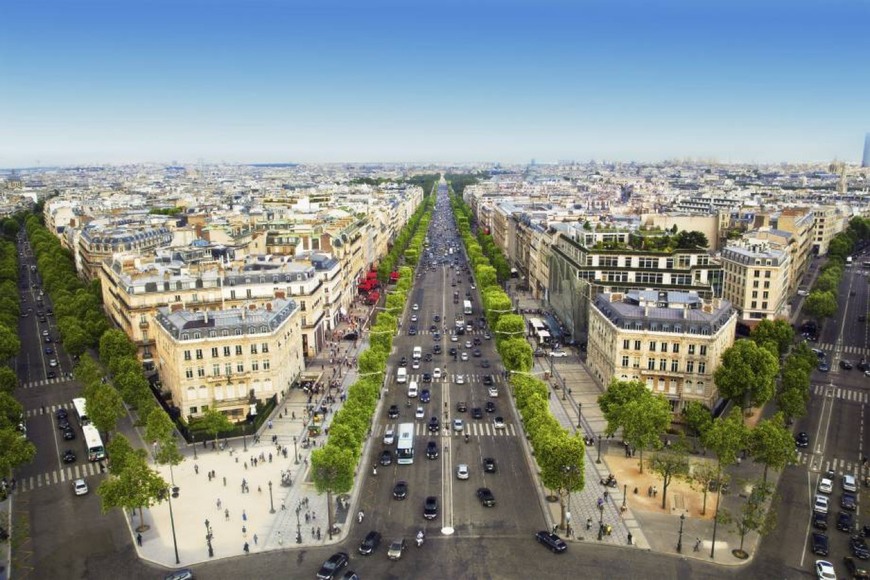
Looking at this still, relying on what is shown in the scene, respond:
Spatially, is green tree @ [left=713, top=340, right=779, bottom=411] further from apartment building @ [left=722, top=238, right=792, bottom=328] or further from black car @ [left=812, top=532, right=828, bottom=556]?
apartment building @ [left=722, top=238, right=792, bottom=328]

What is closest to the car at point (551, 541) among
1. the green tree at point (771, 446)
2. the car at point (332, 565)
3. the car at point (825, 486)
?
the car at point (332, 565)

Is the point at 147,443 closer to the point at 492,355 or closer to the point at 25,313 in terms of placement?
the point at 492,355

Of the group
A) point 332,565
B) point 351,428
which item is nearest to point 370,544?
point 332,565

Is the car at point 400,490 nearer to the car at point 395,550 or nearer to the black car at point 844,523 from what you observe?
the car at point 395,550

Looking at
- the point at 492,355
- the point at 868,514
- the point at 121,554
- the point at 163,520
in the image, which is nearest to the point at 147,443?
the point at 163,520

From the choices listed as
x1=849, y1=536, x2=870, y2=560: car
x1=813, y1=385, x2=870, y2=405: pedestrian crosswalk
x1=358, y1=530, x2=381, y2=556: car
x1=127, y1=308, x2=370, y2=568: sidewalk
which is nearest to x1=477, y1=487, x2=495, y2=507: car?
x1=358, y1=530, x2=381, y2=556: car
